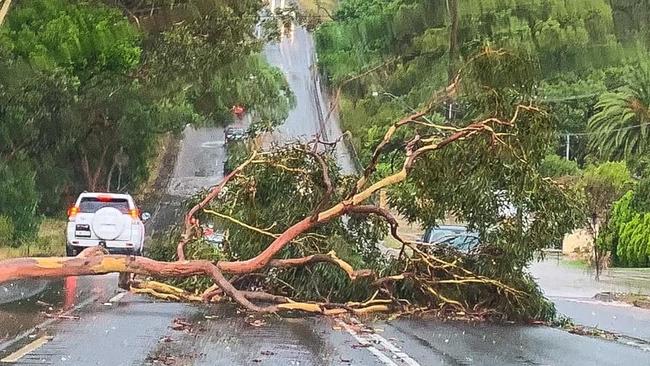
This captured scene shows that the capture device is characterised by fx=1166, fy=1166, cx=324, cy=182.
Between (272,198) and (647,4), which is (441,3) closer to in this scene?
(647,4)

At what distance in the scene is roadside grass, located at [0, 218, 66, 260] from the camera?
2096 centimetres

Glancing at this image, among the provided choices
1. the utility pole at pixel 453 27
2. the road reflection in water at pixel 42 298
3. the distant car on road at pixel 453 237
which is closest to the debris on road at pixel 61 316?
the road reflection in water at pixel 42 298

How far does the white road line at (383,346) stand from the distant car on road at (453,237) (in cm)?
207

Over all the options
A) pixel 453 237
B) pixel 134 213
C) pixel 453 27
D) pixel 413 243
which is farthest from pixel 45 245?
pixel 413 243

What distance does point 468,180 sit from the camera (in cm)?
1367

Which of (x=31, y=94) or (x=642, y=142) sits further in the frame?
(x=642, y=142)

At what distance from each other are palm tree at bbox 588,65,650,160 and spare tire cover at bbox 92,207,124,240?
1195 centimetres

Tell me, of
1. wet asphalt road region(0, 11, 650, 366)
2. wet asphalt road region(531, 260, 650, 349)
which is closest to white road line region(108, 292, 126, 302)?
wet asphalt road region(0, 11, 650, 366)

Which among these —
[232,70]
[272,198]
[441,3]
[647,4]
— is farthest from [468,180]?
[232,70]

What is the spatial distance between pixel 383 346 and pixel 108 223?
10995mm

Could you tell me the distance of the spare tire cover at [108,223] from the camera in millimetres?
20641

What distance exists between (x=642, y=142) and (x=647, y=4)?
923 cm

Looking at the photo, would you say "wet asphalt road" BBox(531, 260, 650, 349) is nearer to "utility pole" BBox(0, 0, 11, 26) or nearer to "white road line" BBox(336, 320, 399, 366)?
"white road line" BBox(336, 320, 399, 366)

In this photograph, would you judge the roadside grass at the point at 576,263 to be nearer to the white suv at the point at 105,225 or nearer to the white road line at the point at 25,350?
the white suv at the point at 105,225
